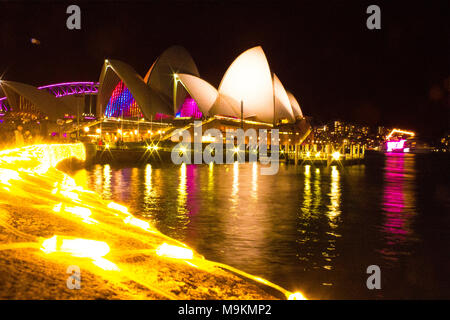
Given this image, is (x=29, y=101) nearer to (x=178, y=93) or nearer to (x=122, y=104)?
(x=122, y=104)

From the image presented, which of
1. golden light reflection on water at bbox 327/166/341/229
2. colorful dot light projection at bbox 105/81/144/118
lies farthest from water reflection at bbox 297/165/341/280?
colorful dot light projection at bbox 105/81/144/118

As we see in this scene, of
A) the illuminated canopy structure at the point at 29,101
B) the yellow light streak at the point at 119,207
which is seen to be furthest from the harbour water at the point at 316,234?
the illuminated canopy structure at the point at 29,101

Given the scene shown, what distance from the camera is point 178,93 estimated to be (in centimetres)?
8012

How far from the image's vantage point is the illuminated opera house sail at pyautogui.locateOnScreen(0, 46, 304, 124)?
70.4 metres

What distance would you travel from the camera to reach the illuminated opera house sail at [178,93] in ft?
231

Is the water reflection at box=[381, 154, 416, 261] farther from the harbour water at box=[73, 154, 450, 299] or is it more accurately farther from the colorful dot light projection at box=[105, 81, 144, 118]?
the colorful dot light projection at box=[105, 81, 144, 118]

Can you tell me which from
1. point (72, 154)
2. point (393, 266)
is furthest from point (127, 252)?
point (72, 154)

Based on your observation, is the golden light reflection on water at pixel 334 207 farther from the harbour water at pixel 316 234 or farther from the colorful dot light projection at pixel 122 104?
the colorful dot light projection at pixel 122 104

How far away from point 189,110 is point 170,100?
397 centimetres

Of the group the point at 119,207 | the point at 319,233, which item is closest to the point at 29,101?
the point at 119,207

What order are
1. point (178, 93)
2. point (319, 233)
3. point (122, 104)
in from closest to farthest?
1. point (319, 233)
2. point (178, 93)
3. point (122, 104)
